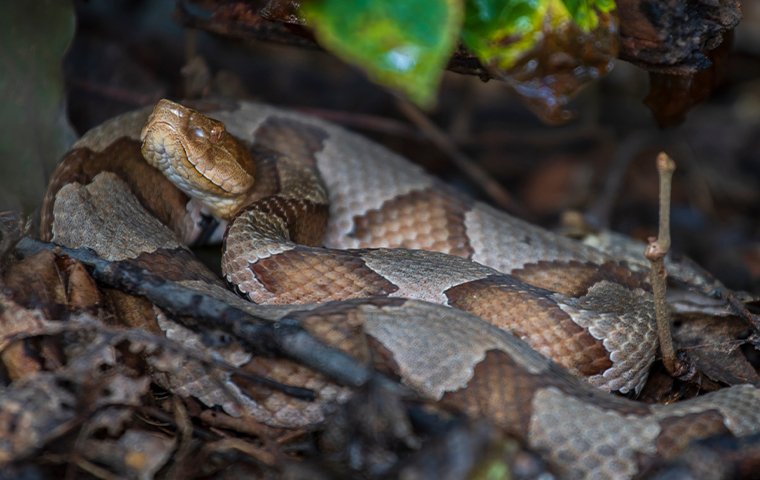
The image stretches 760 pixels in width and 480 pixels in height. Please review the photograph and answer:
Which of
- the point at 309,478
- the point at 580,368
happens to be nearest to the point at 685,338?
the point at 580,368

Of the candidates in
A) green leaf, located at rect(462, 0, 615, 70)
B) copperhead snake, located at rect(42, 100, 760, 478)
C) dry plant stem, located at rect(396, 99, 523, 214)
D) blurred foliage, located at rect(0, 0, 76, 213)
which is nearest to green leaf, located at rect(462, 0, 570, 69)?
green leaf, located at rect(462, 0, 615, 70)

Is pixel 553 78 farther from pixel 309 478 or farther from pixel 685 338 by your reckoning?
pixel 309 478

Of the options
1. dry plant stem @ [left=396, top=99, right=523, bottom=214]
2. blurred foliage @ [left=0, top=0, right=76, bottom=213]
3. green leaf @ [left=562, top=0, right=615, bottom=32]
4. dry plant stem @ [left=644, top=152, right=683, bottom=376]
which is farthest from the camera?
dry plant stem @ [left=396, top=99, right=523, bottom=214]

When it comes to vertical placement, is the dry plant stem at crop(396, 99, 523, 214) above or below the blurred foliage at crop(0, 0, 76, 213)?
below

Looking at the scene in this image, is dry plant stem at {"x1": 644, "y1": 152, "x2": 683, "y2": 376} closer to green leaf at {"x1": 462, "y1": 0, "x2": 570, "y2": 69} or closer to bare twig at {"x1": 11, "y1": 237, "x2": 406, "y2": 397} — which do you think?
green leaf at {"x1": 462, "y1": 0, "x2": 570, "y2": 69}

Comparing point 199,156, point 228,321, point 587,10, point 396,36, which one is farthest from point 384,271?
point 396,36

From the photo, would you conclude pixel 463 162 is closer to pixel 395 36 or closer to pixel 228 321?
pixel 228 321
